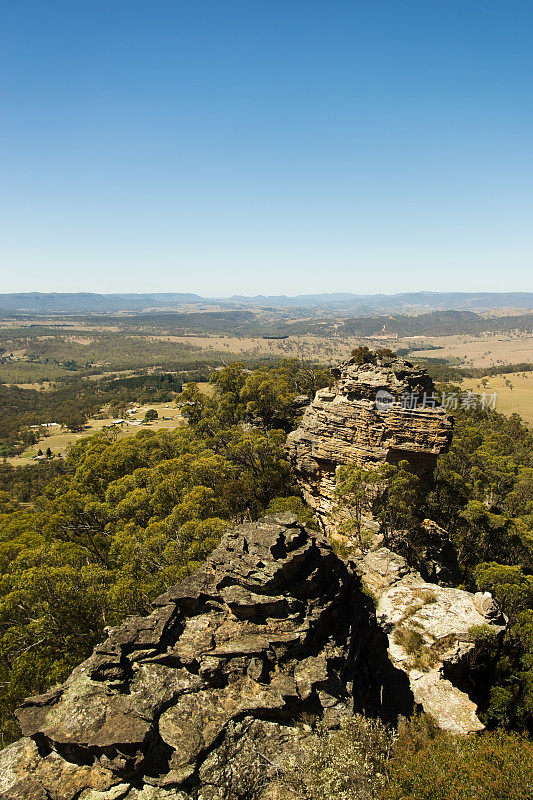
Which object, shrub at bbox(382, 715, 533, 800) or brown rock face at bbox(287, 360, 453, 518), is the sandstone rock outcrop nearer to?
shrub at bbox(382, 715, 533, 800)

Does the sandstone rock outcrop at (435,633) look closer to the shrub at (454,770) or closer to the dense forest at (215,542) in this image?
the dense forest at (215,542)

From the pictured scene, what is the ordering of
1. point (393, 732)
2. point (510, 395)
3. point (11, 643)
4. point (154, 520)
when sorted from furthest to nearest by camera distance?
point (510, 395) < point (154, 520) < point (11, 643) < point (393, 732)

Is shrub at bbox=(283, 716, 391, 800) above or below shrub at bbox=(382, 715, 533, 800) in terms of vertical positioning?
above

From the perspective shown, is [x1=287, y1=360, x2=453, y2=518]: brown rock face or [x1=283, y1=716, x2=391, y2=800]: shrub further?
[x1=287, y1=360, x2=453, y2=518]: brown rock face

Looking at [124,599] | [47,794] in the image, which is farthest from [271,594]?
[124,599]

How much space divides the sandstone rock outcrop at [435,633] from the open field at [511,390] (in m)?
108

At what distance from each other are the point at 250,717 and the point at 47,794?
202 inches

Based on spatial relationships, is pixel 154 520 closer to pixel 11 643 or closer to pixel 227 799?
pixel 11 643

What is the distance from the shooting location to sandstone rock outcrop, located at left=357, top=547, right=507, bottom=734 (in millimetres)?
17969

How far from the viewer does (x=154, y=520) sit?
28594 mm

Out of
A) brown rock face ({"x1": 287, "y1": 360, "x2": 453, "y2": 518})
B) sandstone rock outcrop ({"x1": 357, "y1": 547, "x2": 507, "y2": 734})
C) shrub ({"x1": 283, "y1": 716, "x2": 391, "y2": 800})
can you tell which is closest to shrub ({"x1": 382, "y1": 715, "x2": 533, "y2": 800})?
shrub ({"x1": 283, "y1": 716, "x2": 391, "y2": 800})

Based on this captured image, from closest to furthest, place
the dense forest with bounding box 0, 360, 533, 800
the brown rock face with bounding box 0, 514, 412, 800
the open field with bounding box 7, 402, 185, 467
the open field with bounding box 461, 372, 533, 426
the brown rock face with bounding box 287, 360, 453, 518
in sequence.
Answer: the brown rock face with bounding box 0, 514, 412, 800 → the dense forest with bounding box 0, 360, 533, 800 → the brown rock face with bounding box 287, 360, 453, 518 → the open field with bounding box 7, 402, 185, 467 → the open field with bounding box 461, 372, 533, 426

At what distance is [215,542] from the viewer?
22422 millimetres

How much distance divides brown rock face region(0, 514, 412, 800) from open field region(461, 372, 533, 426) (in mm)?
119898
